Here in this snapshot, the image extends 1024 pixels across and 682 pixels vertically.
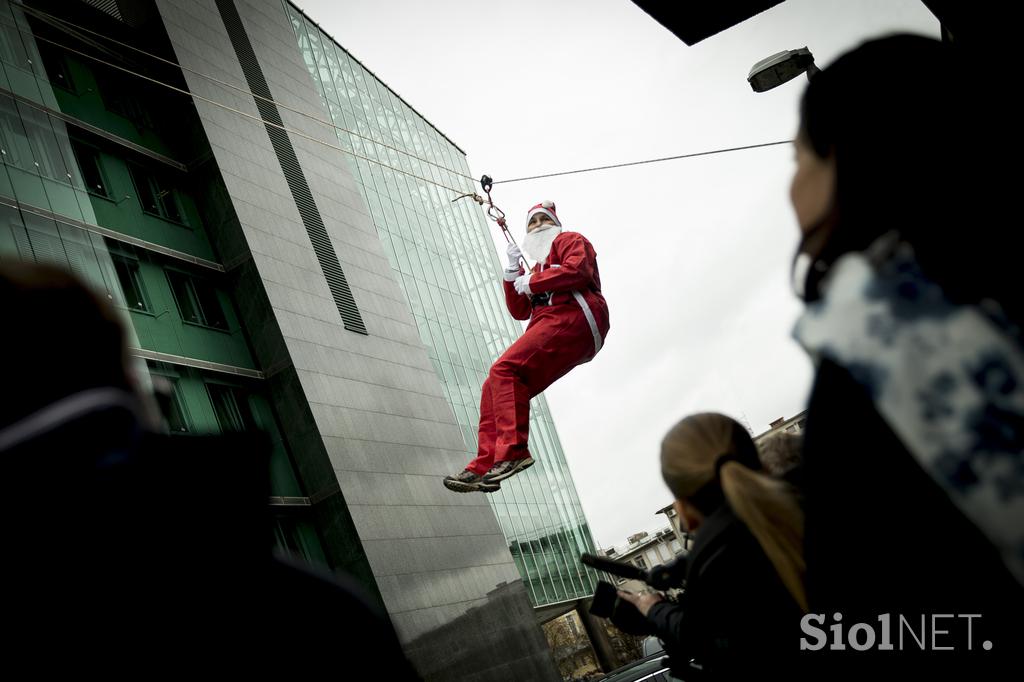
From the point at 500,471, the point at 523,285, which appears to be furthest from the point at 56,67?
the point at 500,471

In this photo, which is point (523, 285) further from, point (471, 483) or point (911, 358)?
point (911, 358)

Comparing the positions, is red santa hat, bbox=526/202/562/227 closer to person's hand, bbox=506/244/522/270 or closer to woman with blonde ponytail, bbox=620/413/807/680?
person's hand, bbox=506/244/522/270

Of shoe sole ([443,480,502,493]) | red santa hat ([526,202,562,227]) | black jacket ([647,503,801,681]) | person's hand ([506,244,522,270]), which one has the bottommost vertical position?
black jacket ([647,503,801,681])

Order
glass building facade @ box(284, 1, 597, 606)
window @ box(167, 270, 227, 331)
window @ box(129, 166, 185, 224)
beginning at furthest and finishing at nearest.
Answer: glass building facade @ box(284, 1, 597, 606) < window @ box(129, 166, 185, 224) < window @ box(167, 270, 227, 331)

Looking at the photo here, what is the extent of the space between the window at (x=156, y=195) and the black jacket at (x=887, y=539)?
63.0 ft

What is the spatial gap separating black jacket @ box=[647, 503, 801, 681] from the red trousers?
3.93 meters

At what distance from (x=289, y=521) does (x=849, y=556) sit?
674 inches

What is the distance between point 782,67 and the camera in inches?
390

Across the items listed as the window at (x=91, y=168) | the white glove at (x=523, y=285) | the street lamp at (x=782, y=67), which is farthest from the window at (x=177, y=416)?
the street lamp at (x=782, y=67)

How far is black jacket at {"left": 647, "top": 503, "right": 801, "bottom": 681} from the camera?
2.24 m

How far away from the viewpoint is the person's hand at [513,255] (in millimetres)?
6873

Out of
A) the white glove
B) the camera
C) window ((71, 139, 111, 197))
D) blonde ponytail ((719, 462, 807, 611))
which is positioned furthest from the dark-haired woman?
window ((71, 139, 111, 197))

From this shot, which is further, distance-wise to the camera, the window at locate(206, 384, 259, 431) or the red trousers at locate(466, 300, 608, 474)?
the window at locate(206, 384, 259, 431)

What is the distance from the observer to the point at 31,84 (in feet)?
51.4
